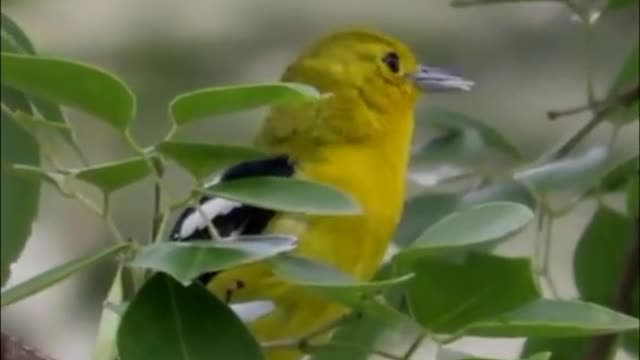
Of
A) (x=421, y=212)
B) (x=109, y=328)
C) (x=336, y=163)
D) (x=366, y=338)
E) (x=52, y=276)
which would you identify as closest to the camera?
(x=52, y=276)

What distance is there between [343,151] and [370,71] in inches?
7.4

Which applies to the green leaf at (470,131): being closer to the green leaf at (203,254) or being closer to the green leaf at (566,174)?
the green leaf at (566,174)

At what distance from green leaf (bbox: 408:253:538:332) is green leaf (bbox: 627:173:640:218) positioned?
364mm

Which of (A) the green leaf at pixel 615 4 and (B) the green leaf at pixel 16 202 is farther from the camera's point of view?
(A) the green leaf at pixel 615 4

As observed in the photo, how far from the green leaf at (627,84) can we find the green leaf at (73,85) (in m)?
0.74

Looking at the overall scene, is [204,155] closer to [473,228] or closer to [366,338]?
[473,228]

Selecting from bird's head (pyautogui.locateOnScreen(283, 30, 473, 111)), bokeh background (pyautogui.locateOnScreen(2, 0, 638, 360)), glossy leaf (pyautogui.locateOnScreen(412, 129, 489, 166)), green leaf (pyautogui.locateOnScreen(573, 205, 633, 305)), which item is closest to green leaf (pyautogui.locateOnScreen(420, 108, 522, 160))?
glossy leaf (pyautogui.locateOnScreen(412, 129, 489, 166))

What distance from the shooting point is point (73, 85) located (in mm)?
1051

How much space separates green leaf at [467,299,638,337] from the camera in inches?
45.3

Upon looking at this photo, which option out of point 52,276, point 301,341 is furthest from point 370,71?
point 52,276

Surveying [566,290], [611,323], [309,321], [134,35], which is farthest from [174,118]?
[134,35]

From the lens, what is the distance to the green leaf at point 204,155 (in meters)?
1.08

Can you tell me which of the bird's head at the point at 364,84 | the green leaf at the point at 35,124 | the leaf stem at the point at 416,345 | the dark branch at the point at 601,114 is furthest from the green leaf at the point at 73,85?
the bird's head at the point at 364,84

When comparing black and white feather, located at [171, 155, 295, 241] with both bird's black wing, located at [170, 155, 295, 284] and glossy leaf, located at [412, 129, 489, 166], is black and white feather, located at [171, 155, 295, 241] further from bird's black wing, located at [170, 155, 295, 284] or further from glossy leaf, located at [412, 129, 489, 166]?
glossy leaf, located at [412, 129, 489, 166]
